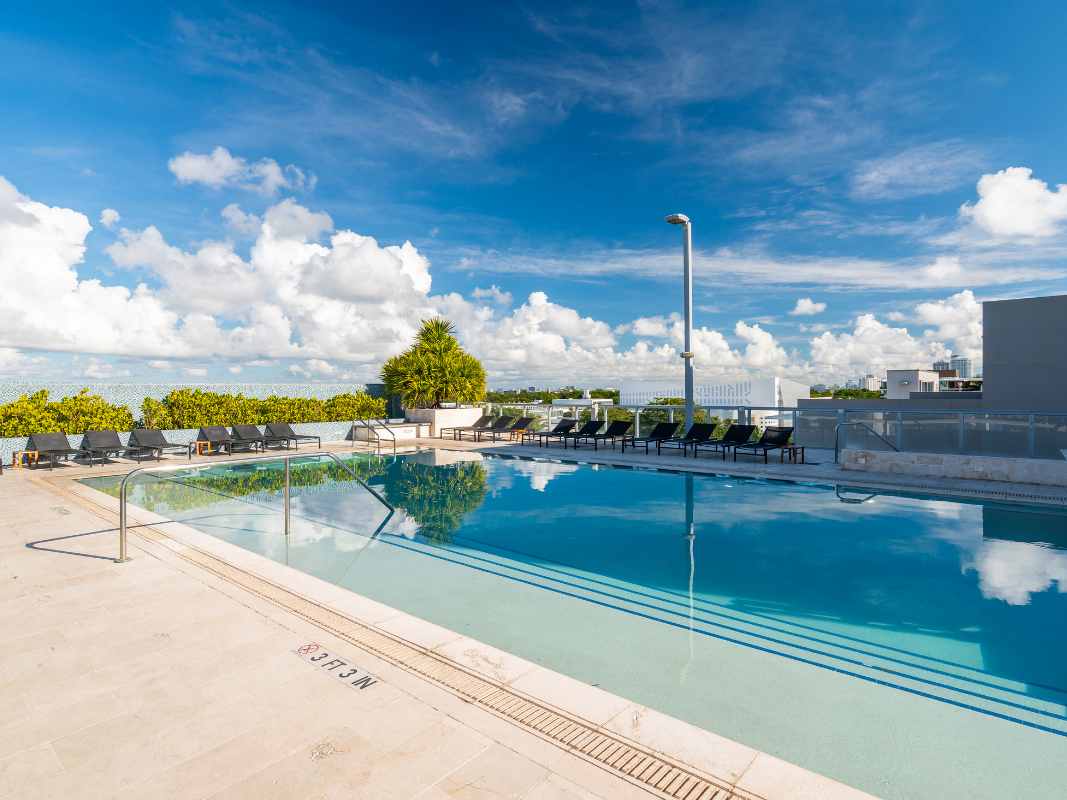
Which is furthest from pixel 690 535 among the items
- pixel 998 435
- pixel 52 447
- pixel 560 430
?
pixel 52 447

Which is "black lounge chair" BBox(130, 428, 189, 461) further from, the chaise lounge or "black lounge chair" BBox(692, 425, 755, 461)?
"black lounge chair" BBox(692, 425, 755, 461)

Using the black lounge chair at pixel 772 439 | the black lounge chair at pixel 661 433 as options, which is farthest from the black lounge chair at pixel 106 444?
the black lounge chair at pixel 772 439

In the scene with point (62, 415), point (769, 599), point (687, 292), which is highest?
point (687, 292)

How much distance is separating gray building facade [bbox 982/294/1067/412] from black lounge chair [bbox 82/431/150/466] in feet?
76.9

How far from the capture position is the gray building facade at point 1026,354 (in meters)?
15.2

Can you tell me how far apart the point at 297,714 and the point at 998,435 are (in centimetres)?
1135

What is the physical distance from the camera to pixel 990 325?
53.2ft

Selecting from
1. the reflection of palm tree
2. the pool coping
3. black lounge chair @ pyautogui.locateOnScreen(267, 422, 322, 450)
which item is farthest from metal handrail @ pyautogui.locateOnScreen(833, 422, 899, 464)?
black lounge chair @ pyautogui.locateOnScreen(267, 422, 322, 450)

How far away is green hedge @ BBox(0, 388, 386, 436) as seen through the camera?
41.5 ft

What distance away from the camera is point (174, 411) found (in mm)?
15133

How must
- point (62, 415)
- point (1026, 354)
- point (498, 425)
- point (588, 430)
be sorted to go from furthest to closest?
point (498, 425)
point (1026, 354)
point (588, 430)
point (62, 415)

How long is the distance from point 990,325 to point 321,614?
20602mm

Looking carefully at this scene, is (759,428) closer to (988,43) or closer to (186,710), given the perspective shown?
(988,43)

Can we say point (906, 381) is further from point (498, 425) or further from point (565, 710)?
point (565, 710)
